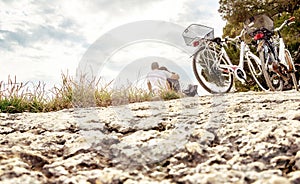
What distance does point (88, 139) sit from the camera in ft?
8.61

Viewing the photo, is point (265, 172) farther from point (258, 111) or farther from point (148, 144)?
point (258, 111)

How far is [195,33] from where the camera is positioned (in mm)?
6988

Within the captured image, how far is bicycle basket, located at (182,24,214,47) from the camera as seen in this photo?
6.92m

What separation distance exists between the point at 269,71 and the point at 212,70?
1222mm

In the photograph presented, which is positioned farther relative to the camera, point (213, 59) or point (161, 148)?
point (213, 59)

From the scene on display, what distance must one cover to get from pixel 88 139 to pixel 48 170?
0.55 meters

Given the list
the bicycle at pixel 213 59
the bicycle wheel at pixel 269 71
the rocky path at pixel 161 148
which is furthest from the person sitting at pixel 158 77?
the rocky path at pixel 161 148

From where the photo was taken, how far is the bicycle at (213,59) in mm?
6738

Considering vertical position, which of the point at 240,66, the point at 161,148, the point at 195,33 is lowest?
the point at 161,148

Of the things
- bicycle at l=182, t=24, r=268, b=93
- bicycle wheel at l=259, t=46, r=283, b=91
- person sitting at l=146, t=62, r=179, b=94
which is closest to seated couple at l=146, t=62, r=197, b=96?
person sitting at l=146, t=62, r=179, b=94

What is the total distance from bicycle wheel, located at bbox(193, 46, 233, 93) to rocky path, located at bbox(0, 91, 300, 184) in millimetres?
→ 3446

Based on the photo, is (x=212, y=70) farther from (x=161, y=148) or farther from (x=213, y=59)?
(x=161, y=148)

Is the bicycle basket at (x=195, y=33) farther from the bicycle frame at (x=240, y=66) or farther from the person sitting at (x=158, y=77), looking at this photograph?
the person sitting at (x=158, y=77)

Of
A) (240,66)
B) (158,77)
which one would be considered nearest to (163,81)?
(158,77)
